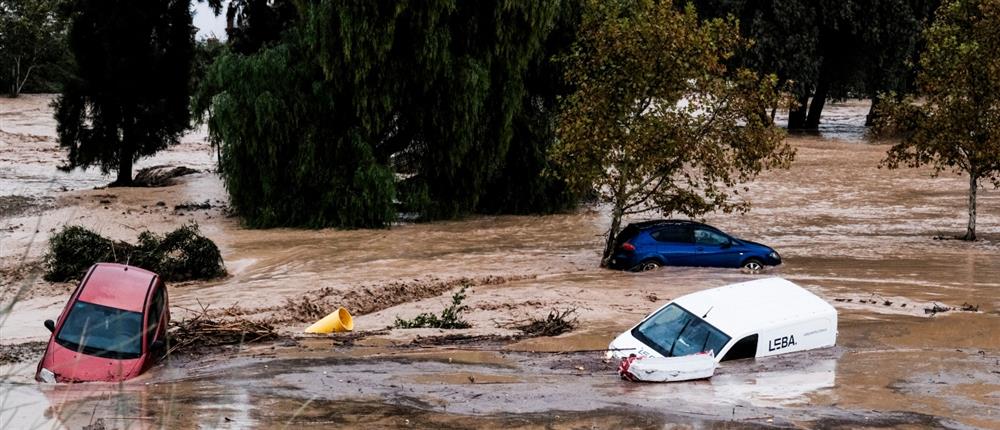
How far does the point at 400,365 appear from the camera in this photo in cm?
1511

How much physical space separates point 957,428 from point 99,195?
31434 millimetres

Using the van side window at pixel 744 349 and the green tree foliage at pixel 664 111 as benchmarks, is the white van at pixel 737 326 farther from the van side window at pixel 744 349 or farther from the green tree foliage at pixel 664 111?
the green tree foliage at pixel 664 111

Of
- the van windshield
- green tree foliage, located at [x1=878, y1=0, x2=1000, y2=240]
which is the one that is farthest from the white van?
green tree foliage, located at [x1=878, y1=0, x2=1000, y2=240]

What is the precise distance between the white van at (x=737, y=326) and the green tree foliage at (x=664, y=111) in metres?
9.16

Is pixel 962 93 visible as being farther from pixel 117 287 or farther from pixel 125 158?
pixel 125 158

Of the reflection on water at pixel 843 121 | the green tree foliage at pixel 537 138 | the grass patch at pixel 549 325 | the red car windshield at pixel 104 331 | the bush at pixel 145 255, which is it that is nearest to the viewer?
the red car windshield at pixel 104 331

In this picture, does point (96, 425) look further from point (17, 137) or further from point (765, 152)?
point (17, 137)

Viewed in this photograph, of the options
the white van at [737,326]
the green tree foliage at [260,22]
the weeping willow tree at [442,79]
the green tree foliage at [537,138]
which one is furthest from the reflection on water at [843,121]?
the white van at [737,326]

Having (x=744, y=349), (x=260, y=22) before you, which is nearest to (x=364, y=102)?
(x=260, y=22)

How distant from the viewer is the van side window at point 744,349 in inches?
585

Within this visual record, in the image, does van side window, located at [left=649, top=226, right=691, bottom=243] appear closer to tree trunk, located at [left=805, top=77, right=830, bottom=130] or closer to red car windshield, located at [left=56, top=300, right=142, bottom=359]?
red car windshield, located at [left=56, top=300, right=142, bottom=359]

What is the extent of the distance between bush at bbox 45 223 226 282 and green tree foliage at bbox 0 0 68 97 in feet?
162

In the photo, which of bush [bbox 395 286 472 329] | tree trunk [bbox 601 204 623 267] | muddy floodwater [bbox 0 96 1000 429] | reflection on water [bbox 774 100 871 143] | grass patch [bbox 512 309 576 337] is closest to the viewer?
muddy floodwater [bbox 0 96 1000 429]

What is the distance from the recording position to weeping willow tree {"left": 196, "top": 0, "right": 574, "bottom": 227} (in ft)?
101
